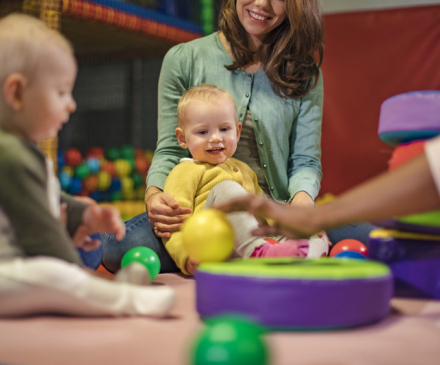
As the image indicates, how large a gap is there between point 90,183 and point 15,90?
2.00 meters

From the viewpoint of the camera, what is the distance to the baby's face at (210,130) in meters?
1.31

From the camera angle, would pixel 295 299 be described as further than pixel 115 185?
No

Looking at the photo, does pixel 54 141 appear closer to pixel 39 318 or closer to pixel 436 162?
pixel 39 318

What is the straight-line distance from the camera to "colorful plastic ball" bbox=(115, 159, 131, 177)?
287 centimetres

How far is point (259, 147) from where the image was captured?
1.47 meters

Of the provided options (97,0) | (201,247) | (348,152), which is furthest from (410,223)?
(97,0)

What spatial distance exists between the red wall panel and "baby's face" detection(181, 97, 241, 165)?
3.74ft

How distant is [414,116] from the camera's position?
942 mm

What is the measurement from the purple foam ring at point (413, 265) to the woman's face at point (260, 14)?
2.38ft

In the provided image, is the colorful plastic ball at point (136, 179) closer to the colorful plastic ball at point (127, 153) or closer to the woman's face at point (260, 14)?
the colorful plastic ball at point (127, 153)

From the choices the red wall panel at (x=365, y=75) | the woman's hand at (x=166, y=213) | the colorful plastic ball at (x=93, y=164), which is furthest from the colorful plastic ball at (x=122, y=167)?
the woman's hand at (x=166, y=213)

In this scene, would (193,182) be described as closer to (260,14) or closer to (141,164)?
(260,14)

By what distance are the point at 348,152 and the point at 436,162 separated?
1.66m

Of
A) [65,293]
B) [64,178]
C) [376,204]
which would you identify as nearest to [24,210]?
[65,293]
